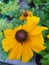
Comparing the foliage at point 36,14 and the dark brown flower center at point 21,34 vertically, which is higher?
the dark brown flower center at point 21,34

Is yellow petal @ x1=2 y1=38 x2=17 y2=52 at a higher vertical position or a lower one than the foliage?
higher

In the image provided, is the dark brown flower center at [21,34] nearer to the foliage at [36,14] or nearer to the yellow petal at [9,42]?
the yellow petal at [9,42]

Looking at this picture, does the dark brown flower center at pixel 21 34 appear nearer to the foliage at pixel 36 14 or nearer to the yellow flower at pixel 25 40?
the yellow flower at pixel 25 40

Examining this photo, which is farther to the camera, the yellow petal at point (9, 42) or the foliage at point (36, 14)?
the foliage at point (36, 14)

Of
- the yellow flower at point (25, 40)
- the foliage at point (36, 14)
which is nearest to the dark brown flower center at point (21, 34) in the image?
the yellow flower at point (25, 40)

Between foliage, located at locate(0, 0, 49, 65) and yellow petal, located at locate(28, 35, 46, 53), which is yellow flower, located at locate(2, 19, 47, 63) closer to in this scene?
yellow petal, located at locate(28, 35, 46, 53)

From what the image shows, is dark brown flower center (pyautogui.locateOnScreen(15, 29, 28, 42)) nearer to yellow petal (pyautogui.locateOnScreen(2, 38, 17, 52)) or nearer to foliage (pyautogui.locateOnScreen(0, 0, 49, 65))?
yellow petal (pyautogui.locateOnScreen(2, 38, 17, 52))

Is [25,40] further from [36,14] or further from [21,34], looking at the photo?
[36,14]

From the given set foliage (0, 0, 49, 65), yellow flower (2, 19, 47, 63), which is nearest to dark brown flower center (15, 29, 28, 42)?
yellow flower (2, 19, 47, 63)

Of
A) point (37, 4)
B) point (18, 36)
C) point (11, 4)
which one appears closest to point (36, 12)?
point (37, 4)

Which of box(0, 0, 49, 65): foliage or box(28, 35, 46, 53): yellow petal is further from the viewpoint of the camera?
box(0, 0, 49, 65): foliage
